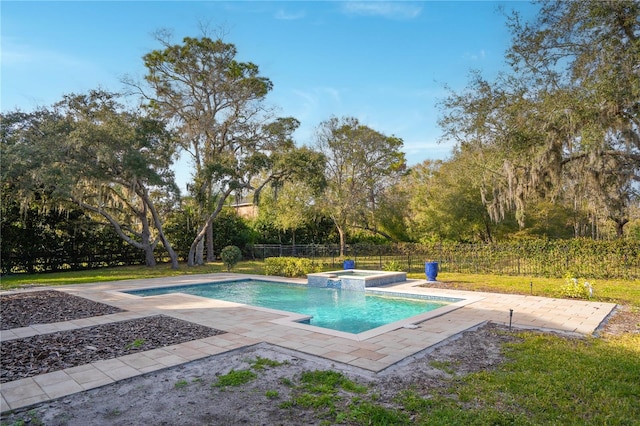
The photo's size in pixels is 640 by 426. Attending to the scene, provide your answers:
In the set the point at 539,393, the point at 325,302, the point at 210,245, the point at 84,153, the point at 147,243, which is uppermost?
the point at 84,153

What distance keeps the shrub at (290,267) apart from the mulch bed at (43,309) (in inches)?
258

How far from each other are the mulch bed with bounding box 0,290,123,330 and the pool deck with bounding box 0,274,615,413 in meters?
0.36

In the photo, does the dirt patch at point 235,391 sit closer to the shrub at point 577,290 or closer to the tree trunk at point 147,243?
the shrub at point 577,290

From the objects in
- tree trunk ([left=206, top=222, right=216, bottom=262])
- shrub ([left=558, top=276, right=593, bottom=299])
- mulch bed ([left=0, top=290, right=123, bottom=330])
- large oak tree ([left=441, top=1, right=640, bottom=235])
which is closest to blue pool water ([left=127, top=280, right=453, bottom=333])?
mulch bed ([left=0, top=290, right=123, bottom=330])

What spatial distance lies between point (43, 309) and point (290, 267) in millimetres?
7685

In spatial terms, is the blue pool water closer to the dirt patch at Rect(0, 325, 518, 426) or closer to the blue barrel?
the blue barrel

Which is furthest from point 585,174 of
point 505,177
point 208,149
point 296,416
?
point 208,149

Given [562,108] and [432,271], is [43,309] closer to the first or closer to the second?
[432,271]

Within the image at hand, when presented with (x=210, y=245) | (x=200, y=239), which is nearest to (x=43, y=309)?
(x=200, y=239)

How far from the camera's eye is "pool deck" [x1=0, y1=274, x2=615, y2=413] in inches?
148

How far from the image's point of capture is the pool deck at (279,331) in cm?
377

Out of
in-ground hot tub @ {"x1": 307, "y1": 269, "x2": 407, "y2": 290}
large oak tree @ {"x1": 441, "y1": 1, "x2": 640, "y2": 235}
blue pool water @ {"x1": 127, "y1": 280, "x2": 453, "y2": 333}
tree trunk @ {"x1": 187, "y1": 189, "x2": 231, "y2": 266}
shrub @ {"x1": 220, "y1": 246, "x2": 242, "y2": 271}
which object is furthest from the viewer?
tree trunk @ {"x1": 187, "y1": 189, "x2": 231, "y2": 266}

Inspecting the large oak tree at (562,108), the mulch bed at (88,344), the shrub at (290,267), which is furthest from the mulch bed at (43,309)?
the large oak tree at (562,108)

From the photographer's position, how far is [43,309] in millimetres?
7652
